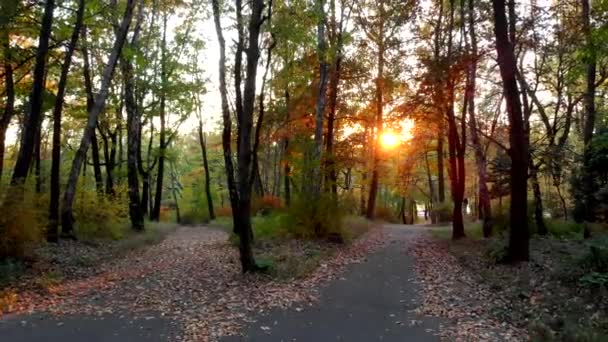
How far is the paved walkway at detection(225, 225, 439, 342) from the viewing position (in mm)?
6816

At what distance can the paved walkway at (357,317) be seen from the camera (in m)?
6.82

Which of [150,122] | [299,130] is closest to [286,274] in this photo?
[299,130]

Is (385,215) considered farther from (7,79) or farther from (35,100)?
(35,100)

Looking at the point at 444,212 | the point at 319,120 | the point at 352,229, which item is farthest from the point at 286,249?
the point at 444,212

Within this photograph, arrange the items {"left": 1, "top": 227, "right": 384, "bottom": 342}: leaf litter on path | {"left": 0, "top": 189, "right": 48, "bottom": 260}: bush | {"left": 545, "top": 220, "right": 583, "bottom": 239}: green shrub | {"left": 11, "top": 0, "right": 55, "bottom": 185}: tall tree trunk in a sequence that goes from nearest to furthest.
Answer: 1. {"left": 1, "top": 227, "right": 384, "bottom": 342}: leaf litter on path
2. {"left": 0, "top": 189, "right": 48, "bottom": 260}: bush
3. {"left": 11, "top": 0, "right": 55, "bottom": 185}: tall tree trunk
4. {"left": 545, "top": 220, "right": 583, "bottom": 239}: green shrub

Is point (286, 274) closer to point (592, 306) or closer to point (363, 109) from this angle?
point (592, 306)

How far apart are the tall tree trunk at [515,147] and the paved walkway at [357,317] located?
8.69 feet

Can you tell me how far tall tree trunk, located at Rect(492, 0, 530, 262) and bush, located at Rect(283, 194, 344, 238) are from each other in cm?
580

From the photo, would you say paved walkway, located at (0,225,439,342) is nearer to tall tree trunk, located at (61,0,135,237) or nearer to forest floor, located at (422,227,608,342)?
forest floor, located at (422,227,608,342)

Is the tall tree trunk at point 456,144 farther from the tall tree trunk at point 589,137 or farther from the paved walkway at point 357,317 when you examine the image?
the paved walkway at point 357,317

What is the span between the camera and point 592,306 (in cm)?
677

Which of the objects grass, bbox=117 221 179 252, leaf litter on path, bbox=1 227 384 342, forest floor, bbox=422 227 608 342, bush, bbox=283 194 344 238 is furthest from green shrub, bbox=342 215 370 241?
grass, bbox=117 221 179 252

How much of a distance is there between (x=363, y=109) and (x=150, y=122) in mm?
12823

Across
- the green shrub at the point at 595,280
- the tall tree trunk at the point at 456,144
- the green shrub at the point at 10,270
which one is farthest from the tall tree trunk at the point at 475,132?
the green shrub at the point at 10,270
